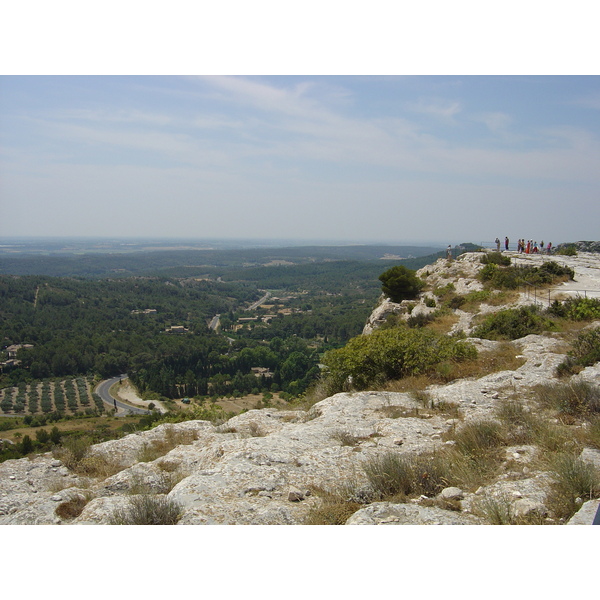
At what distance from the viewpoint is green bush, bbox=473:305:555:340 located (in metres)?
11.8

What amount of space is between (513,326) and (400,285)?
9489 millimetres

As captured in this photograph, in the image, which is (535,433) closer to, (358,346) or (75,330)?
(358,346)

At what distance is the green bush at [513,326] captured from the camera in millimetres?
11817

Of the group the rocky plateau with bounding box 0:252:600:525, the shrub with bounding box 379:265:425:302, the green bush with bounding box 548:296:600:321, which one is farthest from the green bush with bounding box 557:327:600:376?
the shrub with bounding box 379:265:425:302

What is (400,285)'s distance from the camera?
21.5m

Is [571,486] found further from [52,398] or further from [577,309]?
[52,398]

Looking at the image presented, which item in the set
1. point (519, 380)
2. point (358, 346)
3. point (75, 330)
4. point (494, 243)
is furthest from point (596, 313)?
point (75, 330)

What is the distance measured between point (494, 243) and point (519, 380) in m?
24.6

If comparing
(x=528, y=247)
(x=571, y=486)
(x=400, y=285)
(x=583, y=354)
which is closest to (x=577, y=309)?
(x=583, y=354)

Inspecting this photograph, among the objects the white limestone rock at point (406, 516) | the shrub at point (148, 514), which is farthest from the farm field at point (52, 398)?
the white limestone rock at point (406, 516)

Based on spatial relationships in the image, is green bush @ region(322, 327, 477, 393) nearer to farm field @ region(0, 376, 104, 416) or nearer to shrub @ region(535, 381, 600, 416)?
shrub @ region(535, 381, 600, 416)

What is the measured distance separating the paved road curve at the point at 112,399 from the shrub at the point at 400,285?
4062cm

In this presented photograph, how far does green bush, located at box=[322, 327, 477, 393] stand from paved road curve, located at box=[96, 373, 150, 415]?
47.1m

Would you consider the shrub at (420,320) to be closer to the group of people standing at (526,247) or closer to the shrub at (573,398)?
the shrub at (573,398)
